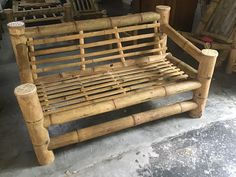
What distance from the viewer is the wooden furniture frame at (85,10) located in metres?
4.69

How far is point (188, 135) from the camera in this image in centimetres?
243

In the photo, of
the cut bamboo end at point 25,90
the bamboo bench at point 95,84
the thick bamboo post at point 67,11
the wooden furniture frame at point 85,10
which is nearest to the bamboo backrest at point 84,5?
the wooden furniture frame at point 85,10

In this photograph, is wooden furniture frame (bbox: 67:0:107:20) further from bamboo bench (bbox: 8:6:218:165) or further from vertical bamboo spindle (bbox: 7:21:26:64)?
vertical bamboo spindle (bbox: 7:21:26:64)

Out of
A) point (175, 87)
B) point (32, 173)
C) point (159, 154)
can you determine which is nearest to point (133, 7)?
point (175, 87)

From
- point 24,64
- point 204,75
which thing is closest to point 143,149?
point 204,75

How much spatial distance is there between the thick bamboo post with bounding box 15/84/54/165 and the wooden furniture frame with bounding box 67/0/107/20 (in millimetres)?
3210

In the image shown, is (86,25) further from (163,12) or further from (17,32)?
(163,12)

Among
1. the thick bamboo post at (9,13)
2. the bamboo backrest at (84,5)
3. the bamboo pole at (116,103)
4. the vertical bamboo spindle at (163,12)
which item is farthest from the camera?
the bamboo backrest at (84,5)

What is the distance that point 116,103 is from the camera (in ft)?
6.77

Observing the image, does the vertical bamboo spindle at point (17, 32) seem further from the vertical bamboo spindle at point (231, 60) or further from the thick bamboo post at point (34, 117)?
the vertical bamboo spindle at point (231, 60)

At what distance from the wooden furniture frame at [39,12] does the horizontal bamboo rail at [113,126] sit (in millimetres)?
2700

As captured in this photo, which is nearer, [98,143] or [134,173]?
[134,173]

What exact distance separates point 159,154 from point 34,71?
4.70 feet

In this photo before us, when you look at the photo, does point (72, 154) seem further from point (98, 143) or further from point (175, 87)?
point (175, 87)
